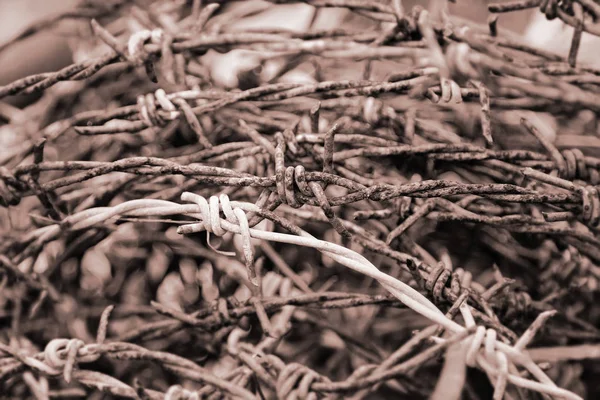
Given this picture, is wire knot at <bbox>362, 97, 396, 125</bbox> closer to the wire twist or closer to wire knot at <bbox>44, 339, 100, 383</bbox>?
the wire twist

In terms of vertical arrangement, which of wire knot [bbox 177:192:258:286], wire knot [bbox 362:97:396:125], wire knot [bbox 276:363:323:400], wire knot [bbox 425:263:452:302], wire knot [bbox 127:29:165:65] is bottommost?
wire knot [bbox 276:363:323:400]

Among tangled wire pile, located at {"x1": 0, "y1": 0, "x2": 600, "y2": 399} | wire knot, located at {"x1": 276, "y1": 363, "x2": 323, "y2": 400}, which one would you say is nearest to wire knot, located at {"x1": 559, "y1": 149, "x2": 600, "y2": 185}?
tangled wire pile, located at {"x1": 0, "y1": 0, "x2": 600, "y2": 399}

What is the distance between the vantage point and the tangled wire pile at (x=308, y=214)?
48 centimetres

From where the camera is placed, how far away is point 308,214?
0.57m

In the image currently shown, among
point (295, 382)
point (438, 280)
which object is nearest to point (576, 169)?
point (438, 280)

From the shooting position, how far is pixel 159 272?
2.23 feet

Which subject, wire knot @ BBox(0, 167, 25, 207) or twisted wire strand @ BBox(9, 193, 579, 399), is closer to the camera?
twisted wire strand @ BBox(9, 193, 579, 399)

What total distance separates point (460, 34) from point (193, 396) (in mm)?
441

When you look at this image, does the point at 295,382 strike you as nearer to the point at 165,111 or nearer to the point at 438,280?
the point at 438,280

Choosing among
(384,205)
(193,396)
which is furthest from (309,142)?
(193,396)

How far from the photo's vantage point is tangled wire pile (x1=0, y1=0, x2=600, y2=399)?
48 centimetres

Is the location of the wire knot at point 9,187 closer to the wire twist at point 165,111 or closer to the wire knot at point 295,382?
the wire twist at point 165,111

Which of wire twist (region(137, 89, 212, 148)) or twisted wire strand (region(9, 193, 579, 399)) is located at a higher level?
wire twist (region(137, 89, 212, 148))

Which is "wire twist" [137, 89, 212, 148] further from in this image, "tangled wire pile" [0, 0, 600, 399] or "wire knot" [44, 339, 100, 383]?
"wire knot" [44, 339, 100, 383]
